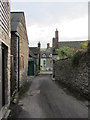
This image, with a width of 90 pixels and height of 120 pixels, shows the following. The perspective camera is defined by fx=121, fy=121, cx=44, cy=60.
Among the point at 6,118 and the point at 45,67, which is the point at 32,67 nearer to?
the point at 6,118

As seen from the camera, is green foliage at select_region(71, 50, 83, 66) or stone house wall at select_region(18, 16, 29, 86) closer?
green foliage at select_region(71, 50, 83, 66)

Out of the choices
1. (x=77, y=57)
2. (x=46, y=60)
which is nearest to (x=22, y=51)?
(x=77, y=57)

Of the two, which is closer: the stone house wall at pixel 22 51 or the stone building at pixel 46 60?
the stone house wall at pixel 22 51

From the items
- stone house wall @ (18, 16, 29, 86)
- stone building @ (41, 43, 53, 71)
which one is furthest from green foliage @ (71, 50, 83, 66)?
stone building @ (41, 43, 53, 71)

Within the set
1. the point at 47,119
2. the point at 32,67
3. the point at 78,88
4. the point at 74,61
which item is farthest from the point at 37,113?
the point at 32,67

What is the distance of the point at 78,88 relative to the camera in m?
8.77

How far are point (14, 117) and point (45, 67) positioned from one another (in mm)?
44162

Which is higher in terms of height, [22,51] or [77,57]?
[22,51]

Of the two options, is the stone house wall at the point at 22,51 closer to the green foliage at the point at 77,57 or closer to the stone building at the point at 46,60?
the green foliage at the point at 77,57

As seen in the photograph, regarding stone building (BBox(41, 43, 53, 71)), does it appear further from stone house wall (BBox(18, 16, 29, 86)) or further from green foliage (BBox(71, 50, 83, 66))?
green foliage (BBox(71, 50, 83, 66))

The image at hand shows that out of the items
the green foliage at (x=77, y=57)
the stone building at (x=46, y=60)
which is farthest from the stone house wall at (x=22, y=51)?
the stone building at (x=46, y=60)

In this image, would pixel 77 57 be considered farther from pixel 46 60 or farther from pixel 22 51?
pixel 46 60

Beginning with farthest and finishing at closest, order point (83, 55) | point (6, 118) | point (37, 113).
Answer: point (83, 55)
point (37, 113)
point (6, 118)

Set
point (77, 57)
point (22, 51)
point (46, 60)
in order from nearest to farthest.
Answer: point (77, 57) < point (22, 51) < point (46, 60)
